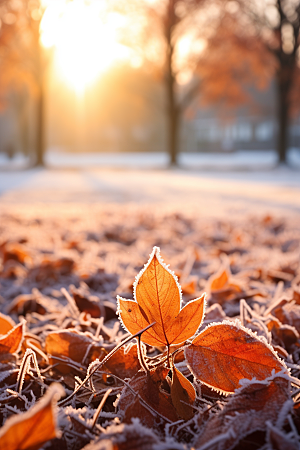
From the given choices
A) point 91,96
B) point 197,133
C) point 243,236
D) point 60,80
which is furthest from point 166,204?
point 60,80

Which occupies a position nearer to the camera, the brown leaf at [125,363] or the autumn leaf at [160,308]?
the autumn leaf at [160,308]

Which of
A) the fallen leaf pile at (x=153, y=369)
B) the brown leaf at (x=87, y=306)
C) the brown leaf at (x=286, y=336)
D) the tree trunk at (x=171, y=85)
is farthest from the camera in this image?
the tree trunk at (x=171, y=85)

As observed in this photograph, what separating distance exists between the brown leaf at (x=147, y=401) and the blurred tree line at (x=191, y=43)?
15.6 meters

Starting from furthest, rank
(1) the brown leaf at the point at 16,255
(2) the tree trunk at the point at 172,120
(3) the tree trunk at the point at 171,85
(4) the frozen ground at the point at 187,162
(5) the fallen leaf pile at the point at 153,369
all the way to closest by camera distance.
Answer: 1. (4) the frozen ground at the point at 187,162
2. (2) the tree trunk at the point at 172,120
3. (3) the tree trunk at the point at 171,85
4. (1) the brown leaf at the point at 16,255
5. (5) the fallen leaf pile at the point at 153,369

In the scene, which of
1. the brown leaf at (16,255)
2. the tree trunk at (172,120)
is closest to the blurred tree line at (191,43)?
the tree trunk at (172,120)

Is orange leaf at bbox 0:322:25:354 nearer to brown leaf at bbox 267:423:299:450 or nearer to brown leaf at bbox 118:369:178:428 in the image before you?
brown leaf at bbox 118:369:178:428

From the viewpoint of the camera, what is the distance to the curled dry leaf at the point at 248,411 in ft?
1.96

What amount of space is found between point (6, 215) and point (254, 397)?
333cm

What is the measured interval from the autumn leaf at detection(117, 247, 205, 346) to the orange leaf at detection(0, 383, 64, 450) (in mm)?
212

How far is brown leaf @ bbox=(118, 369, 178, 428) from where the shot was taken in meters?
0.67

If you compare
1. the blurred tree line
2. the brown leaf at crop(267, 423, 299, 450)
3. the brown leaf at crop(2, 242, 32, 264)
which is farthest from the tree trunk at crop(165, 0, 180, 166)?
the brown leaf at crop(267, 423, 299, 450)

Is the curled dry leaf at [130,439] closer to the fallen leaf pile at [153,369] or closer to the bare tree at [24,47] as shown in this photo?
the fallen leaf pile at [153,369]

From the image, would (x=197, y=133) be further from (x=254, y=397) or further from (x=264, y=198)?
(x=254, y=397)

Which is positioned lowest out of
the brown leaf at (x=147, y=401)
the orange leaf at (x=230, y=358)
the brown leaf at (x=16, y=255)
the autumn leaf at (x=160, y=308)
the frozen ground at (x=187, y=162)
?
the brown leaf at (x=16, y=255)
